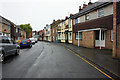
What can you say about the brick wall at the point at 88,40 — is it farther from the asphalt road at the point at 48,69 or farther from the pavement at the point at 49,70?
the pavement at the point at 49,70

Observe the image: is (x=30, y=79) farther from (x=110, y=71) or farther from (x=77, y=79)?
(x=110, y=71)

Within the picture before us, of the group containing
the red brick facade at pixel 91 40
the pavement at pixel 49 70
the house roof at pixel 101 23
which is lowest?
the pavement at pixel 49 70

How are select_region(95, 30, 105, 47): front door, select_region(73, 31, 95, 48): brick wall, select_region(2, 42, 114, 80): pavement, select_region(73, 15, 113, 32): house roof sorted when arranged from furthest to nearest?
1. select_region(73, 31, 95, 48): brick wall
2. select_region(95, 30, 105, 47): front door
3. select_region(73, 15, 113, 32): house roof
4. select_region(2, 42, 114, 80): pavement

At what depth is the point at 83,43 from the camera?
56.6ft

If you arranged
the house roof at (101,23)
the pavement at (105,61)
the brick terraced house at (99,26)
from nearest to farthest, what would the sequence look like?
the pavement at (105,61)
the house roof at (101,23)
the brick terraced house at (99,26)

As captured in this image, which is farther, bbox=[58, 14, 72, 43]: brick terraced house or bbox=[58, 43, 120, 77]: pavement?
bbox=[58, 14, 72, 43]: brick terraced house

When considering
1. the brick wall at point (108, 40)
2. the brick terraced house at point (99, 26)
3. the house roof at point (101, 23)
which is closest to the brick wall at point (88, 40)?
the brick terraced house at point (99, 26)

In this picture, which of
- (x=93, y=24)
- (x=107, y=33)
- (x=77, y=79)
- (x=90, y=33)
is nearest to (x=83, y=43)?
(x=90, y=33)

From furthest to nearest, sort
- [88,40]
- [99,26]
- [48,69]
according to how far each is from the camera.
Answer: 1. [88,40]
2. [99,26]
3. [48,69]

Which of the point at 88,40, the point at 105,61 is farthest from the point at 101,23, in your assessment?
the point at 105,61

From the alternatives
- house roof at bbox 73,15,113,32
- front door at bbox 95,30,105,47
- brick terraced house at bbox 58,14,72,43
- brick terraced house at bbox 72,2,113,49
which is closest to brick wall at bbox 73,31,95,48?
brick terraced house at bbox 72,2,113,49

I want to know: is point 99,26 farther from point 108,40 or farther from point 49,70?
point 49,70

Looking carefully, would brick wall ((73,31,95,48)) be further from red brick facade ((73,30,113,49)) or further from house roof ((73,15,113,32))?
house roof ((73,15,113,32))

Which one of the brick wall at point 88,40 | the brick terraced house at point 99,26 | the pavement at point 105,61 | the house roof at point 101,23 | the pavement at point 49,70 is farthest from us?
the brick wall at point 88,40
